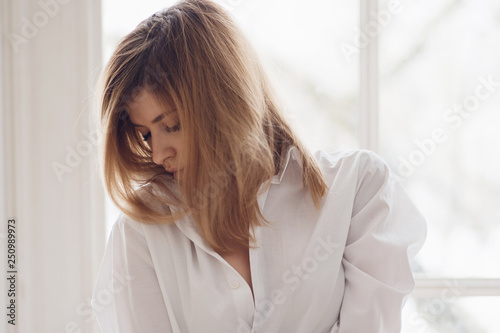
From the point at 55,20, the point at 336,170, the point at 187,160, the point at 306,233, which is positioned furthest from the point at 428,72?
the point at 55,20

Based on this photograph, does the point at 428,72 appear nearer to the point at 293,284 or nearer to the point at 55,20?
the point at 293,284

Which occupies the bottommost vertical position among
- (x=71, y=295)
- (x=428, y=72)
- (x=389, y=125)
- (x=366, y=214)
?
(x=71, y=295)

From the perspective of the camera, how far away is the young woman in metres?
1.06

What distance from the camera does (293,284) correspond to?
1.06m

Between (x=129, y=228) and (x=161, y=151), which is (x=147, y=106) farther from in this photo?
(x=129, y=228)

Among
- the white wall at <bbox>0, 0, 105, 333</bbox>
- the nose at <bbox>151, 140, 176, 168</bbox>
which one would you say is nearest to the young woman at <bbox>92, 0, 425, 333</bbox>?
the nose at <bbox>151, 140, 176, 168</bbox>

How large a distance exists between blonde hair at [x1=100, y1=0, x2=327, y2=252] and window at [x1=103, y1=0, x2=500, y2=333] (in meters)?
0.60

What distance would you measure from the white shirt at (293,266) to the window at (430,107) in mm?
595

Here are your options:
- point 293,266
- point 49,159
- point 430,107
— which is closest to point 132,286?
point 293,266

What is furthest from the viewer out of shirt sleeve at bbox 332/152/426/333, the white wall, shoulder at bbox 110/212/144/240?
the white wall

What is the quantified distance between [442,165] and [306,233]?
80 centimetres

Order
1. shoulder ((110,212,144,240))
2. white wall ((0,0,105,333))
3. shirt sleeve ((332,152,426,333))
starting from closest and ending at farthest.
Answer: shirt sleeve ((332,152,426,333)) → shoulder ((110,212,144,240)) → white wall ((0,0,105,333))

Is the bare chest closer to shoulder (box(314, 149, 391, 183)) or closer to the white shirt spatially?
the white shirt

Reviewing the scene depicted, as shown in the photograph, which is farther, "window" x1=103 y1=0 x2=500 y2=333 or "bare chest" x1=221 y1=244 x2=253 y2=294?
"window" x1=103 y1=0 x2=500 y2=333
